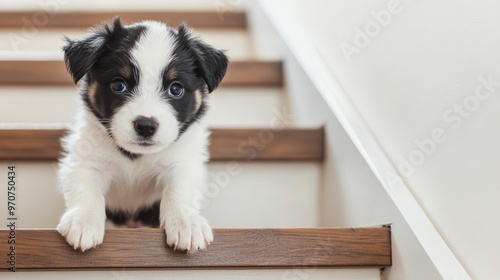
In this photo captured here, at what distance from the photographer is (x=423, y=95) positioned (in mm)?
1686

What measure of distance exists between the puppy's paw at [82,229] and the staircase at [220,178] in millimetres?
22

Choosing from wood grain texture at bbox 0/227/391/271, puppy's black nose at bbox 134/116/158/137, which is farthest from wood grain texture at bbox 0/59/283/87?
wood grain texture at bbox 0/227/391/271

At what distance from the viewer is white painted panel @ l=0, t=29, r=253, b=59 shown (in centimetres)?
344

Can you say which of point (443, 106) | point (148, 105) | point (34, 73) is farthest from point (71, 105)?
point (443, 106)

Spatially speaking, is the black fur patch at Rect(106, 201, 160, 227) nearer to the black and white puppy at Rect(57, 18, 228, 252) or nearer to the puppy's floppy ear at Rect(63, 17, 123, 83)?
the black and white puppy at Rect(57, 18, 228, 252)

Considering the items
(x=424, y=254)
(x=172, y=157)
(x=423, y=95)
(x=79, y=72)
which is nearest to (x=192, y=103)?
(x=172, y=157)

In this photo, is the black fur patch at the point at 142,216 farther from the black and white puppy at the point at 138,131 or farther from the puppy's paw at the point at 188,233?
the puppy's paw at the point at 188,233

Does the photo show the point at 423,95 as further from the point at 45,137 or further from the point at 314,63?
the point at 45,137

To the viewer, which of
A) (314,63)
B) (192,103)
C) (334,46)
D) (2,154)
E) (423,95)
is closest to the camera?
(423,95)

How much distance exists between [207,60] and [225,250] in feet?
1.88

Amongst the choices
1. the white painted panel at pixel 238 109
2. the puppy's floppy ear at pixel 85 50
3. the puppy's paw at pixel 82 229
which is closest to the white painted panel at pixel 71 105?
the white painted panel at pixel 238 109

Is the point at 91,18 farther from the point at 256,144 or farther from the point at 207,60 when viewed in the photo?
the point at 207,60

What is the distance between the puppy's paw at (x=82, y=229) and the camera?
1.50 meters

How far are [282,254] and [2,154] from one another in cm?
100
